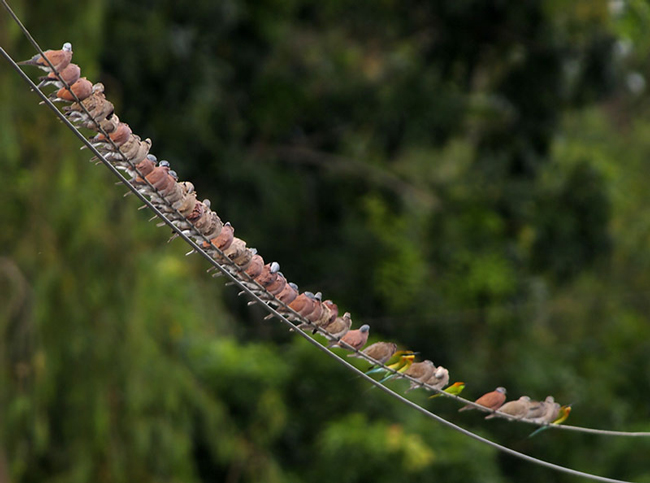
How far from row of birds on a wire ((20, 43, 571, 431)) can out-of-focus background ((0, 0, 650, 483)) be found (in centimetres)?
393

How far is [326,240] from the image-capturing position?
12500mm

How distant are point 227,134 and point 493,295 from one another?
3.60 meters

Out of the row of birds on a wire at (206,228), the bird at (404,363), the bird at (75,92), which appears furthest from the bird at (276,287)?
the bird at (75,92)

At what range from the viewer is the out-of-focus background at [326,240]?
20.2 feet

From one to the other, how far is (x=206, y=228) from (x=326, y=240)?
33.9 ft

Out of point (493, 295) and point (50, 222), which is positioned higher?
point (493, 295)

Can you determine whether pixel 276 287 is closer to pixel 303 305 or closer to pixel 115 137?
pixel 303 305

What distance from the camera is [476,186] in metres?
11.8

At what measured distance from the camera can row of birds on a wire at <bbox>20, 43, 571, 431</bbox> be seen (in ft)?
6.72

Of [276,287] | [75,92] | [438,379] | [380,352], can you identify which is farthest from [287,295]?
→ [75,92]

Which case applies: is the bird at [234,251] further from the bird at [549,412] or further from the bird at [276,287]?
the bird at [549,412]

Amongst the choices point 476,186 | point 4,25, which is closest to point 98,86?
point 4,25

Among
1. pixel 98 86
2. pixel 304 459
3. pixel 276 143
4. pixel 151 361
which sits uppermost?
pixel 276 143

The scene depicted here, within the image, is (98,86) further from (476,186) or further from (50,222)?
(476,186)
